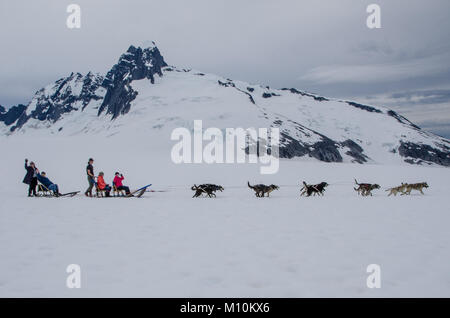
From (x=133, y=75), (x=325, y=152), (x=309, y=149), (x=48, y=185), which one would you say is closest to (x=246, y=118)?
(x=309, y=149)

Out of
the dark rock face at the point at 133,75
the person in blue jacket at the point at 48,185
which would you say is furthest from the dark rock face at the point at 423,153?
the person in blue jacket at the point at 48,185

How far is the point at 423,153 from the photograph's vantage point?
146 m

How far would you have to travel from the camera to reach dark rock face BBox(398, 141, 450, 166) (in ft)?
471

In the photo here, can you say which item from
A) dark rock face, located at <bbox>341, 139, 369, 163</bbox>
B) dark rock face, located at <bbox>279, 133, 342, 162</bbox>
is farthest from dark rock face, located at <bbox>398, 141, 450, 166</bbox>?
dark rock face, located at <bbox>279, 133, 342, 162</bbox>

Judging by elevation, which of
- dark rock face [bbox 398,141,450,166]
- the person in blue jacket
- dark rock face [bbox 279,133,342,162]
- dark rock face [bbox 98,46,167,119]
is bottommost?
the person in blue jacket

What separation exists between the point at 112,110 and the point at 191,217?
591ft

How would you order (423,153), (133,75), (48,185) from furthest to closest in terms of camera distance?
(133,75) < (423,153) < (48,185)

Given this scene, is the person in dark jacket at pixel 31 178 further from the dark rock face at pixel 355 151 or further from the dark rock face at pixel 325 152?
the dark rock face at pixel 355 151

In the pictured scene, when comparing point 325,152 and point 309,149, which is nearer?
point 309,149

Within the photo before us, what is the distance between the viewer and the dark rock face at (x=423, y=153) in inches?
5655

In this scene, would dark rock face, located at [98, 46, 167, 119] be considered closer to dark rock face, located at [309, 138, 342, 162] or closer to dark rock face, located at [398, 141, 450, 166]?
dark rock face, located at [309, 138, 342, 162]

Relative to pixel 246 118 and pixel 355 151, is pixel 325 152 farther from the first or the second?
pixel 246 118
